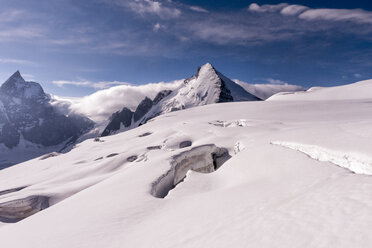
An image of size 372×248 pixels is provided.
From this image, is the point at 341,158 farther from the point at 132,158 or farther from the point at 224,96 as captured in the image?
the point at 224,96

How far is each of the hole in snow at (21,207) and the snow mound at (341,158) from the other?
Answer: 20.2m

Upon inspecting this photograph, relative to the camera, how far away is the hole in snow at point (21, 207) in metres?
20.0

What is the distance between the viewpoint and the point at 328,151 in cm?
1052

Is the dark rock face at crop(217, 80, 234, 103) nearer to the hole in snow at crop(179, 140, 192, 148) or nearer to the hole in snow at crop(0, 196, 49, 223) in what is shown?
the hole in snow at crop(179, 140, 192, 148)

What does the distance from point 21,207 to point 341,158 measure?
23.8 metres

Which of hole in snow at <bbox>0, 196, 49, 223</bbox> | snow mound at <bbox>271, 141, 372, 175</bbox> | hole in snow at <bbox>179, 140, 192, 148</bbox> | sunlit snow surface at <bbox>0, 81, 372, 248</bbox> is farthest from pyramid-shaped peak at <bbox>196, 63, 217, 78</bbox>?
snow mound at <bbox>271, 141, 372, 175</bbox>

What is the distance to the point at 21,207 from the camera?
20.5 metres

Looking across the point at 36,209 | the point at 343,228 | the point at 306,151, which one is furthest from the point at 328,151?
the point at 36,209

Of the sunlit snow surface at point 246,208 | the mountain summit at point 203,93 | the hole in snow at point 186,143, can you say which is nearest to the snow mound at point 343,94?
the hole in snow at point 186,143

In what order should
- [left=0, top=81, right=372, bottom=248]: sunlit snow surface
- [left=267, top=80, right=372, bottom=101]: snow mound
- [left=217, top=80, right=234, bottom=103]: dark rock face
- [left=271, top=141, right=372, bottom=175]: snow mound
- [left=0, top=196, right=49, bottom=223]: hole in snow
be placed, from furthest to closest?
[left=217, top=80, right=234, bottom=103]: dark rock face → [left=267, top=80, right=372, bottom=101]: snow mound → [left=0, top=196, right=49, bottom=223]: hole in snow → [left=271, top=141, right=372, bottom=175]: snow mound → [left=0, top=81, right=372, bottom=248]: sunlit snow surface

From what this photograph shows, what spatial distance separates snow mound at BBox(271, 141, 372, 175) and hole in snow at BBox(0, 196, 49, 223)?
2016 centimetres

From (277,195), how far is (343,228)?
10.5 ft

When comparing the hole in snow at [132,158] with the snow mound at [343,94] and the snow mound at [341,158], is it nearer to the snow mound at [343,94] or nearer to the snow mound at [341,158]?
the snow mound at [341,158]

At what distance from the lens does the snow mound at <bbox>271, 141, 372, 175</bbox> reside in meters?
8.36
